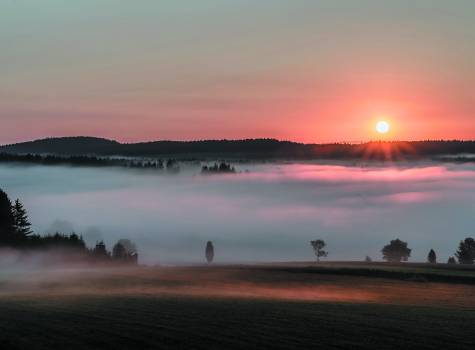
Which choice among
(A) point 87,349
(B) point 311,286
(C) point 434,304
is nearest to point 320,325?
(A) point 87,349

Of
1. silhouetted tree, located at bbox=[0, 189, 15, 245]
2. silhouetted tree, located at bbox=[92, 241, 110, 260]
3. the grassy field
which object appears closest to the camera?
the grassy field

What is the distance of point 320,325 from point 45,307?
21.4 metres

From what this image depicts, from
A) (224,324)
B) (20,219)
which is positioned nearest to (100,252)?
(20,219)

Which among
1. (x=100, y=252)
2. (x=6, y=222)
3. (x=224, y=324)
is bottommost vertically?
(x=100, y=252)

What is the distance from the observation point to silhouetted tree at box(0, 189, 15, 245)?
509 ft

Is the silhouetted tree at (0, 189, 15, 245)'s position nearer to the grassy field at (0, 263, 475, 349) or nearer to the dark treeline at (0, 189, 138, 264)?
the dark treeline at (0, 189, 138, 264)

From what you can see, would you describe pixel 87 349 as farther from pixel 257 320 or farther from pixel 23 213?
pixel 23 213

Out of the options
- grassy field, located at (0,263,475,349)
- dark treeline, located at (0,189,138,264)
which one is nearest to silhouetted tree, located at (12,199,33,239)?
dark treeline, located at (0,189,138,264)

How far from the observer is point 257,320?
44.4 meters

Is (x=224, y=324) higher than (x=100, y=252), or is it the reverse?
(x=224, y=324)

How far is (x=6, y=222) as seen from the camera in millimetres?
158125

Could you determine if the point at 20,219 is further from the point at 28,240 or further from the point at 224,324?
the point at 224,324

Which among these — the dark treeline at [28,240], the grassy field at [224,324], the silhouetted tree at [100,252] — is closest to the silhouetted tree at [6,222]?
the dark treeline at [28,240]

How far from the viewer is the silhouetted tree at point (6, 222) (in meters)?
155
